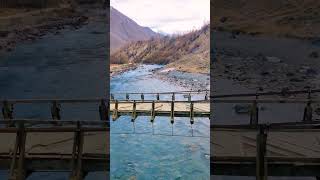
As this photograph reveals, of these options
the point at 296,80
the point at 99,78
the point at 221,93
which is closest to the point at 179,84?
the point at 221,93

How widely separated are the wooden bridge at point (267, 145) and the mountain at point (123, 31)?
102cm

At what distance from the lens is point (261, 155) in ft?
10.8

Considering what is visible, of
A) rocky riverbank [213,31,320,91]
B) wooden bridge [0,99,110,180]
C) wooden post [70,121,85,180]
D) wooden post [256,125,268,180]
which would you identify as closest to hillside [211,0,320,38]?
rocky riverbank [213,31,320,91]

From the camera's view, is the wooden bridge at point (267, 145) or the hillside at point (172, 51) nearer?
the wooden bridge at point (267, 145)

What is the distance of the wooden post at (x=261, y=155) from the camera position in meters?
3.25

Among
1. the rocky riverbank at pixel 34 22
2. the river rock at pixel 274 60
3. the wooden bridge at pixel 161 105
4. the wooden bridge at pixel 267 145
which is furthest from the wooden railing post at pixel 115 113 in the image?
the river rock at pixel 274 60

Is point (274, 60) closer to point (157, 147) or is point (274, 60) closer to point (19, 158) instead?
point (157, 147)

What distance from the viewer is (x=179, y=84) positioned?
4.69 metres

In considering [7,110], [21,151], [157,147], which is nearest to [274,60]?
[157,147]

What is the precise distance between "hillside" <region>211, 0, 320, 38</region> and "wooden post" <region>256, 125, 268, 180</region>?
145 centimetres

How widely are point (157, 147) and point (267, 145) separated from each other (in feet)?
5.76

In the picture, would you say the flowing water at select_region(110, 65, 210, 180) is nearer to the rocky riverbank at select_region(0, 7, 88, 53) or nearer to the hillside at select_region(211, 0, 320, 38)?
the rocky riverbank at select_region(0, 7, 88, 53)

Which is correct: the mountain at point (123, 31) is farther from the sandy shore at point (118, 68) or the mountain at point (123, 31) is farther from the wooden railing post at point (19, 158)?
the wooden railing post at point (19, 158)

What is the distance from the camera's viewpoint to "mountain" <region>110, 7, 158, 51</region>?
3.97m
